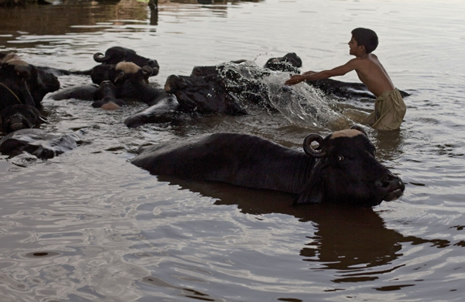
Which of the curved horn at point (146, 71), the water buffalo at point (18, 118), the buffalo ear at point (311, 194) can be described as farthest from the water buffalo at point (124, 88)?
the buffalo ear at point (311, 194)

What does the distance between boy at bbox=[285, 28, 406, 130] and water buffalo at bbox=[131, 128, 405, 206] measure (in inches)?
124

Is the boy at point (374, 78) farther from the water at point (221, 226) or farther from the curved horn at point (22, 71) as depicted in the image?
the curved horn at point (22, 71)

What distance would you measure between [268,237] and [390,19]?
22077mm

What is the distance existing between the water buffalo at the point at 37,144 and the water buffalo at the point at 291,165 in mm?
1005

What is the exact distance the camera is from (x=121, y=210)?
6.09 metres

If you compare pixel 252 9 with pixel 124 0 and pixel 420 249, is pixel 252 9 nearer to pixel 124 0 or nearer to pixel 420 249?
Answer: pixel 124 0

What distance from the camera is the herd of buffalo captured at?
248 inches

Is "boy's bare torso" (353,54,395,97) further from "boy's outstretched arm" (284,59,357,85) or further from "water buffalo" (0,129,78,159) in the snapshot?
"water buffalo" (0,129,78,159)

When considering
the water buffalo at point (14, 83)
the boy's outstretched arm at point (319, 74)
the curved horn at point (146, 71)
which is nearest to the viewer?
the boy's outstretched arm at point (319, 74)

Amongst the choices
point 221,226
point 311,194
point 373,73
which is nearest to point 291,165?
point 311,194

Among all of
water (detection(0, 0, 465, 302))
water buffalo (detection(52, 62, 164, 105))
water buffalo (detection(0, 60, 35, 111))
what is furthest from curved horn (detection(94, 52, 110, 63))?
water buffalo (detection(0, 60, 35, 111))

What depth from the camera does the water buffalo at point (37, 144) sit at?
779 centimetres

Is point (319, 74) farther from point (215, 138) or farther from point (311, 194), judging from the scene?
point (311, 194)

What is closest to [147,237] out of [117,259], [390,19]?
[117,259]
